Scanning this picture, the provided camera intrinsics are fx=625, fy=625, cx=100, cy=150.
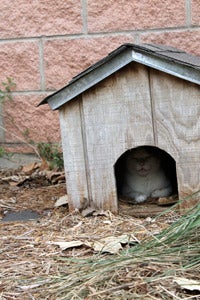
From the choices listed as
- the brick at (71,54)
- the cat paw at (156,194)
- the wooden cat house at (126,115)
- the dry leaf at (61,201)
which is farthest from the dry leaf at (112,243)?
the brick at (71,54)

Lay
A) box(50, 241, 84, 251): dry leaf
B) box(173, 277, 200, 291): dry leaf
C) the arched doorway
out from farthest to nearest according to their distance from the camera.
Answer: the arched doorway
box(50, 241, 84, 251): dry leaf
box(173, 277, 200, 291): dry leaf

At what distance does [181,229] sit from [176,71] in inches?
35.9

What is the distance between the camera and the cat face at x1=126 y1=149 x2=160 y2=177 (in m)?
3.78

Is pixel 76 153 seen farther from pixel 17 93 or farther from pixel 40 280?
pixel 17 93

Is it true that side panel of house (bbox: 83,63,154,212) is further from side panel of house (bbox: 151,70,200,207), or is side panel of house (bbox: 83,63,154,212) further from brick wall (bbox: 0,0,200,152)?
brick wall (bbox: 0,0,200,152)

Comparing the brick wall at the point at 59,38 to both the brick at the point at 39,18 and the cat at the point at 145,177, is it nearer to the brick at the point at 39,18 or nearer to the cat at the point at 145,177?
the brick at the point at 39,18

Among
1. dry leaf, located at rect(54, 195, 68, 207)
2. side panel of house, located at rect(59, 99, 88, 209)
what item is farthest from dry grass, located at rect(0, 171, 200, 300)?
dry leaf, located at rect(54, 195, 68, 207)

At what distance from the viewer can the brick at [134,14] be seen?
Result: 4172 mm

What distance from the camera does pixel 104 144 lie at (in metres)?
3.35

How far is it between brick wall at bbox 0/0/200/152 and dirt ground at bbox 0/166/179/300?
1.87 ft

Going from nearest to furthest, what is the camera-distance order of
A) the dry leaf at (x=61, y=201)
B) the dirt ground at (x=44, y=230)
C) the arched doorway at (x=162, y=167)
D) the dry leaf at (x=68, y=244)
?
the dirt ground at (x=44, y=230) → the dry leaf at (x=68, y=244) → the dry leaf at (x=61, y=201) → the arched doorway at (x=162, y=167)

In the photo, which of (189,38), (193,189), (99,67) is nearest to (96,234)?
(193,189)

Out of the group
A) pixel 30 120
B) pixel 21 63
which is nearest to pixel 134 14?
pixel 21 63

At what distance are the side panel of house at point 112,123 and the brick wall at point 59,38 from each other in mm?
1077
